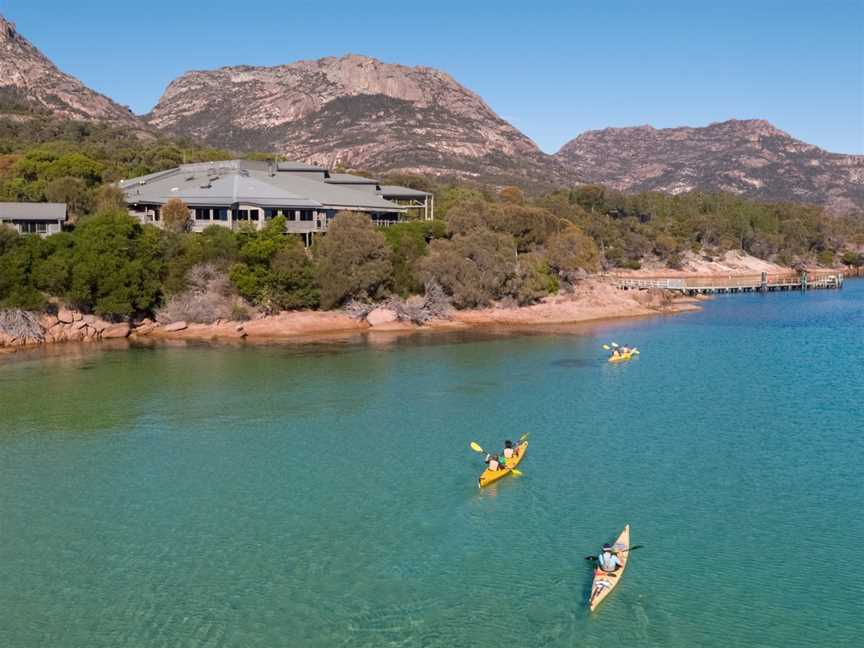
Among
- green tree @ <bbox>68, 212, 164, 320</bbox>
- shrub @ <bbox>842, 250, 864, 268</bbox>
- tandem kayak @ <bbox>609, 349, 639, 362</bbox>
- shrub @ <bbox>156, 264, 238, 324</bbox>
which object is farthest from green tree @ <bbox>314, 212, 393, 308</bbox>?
shrub @ <bbox>842, 250, 864, 268</bbox>

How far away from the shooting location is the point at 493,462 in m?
28.7

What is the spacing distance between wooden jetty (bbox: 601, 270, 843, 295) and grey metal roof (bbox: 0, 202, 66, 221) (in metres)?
56.2

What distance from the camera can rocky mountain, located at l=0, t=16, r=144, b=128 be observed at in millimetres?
149750

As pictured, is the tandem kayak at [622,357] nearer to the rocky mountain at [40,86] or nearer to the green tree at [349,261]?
the green tree at [349,261]

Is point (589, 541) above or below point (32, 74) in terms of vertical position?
below

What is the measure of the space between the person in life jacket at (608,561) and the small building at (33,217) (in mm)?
57077

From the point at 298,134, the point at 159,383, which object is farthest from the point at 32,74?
the point at 159,383

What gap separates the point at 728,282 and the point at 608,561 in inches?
3902

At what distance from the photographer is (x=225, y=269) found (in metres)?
63.8

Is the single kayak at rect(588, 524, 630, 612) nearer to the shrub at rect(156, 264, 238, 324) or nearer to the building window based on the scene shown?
the shrub at rect(156, 264, 238, 324)

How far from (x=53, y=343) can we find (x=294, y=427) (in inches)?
1222

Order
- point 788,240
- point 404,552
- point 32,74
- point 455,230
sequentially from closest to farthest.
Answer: point 404,552
point 455,230
point 788,240
point 32,74

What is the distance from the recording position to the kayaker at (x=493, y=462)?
94.0ft

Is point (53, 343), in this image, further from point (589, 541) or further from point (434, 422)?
point (589, 541)
